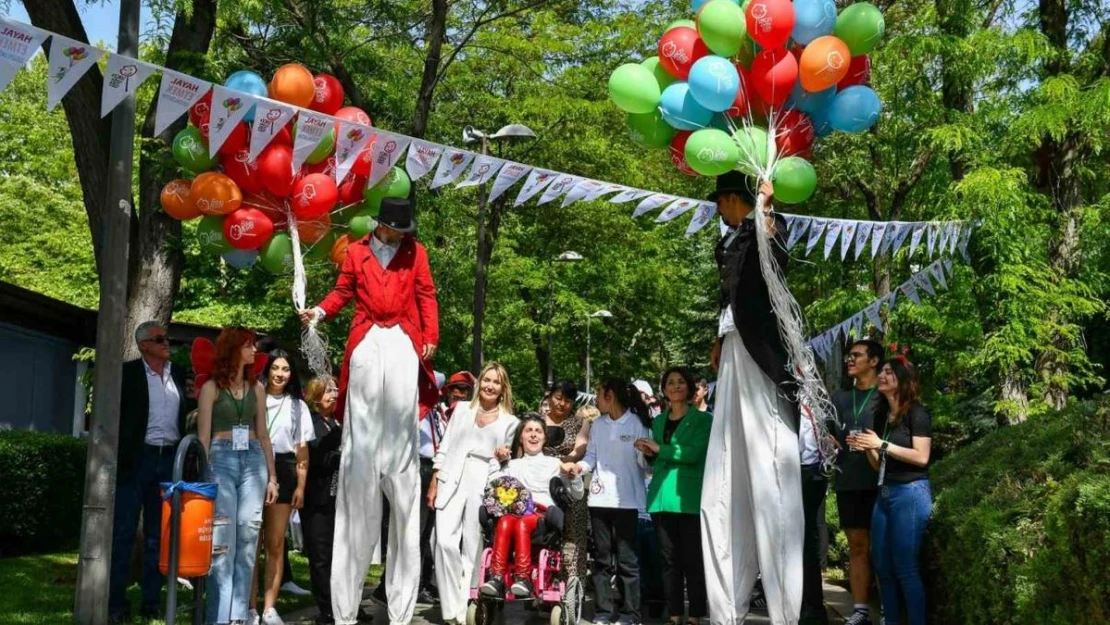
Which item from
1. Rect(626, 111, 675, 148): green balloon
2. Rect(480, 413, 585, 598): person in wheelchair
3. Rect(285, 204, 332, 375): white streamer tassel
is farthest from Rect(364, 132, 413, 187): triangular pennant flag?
Rect(480, 413, 585, 598): person in wheelchair

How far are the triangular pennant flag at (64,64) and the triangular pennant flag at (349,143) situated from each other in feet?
5.21

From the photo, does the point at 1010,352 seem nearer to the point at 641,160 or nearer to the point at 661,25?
the point at 661,25

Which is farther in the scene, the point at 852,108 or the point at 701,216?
the point at 701,216

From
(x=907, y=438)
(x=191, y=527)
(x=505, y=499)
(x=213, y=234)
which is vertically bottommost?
(x=191, y=527)

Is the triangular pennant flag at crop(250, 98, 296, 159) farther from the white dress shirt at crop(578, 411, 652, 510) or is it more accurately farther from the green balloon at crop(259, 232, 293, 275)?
the white dress shirt at crop(578, 411, 652, 510)

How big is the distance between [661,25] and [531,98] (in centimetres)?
358

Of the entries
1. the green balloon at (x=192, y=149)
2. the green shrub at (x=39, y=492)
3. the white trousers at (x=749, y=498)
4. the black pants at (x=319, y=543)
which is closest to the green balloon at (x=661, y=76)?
the white trousers at (x=749, y=498)

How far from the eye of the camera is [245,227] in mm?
7816

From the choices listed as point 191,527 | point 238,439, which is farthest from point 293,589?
point 191,527

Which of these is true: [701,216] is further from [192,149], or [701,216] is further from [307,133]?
[192,149]

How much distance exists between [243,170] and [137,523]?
272cm

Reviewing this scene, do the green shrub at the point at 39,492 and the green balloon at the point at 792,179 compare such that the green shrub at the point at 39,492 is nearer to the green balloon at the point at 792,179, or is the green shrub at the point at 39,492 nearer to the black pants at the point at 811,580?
the black pants at the point at 811,580

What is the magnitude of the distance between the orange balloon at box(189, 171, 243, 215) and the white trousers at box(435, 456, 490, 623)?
232 centimetres

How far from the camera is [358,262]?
728 centimetres
